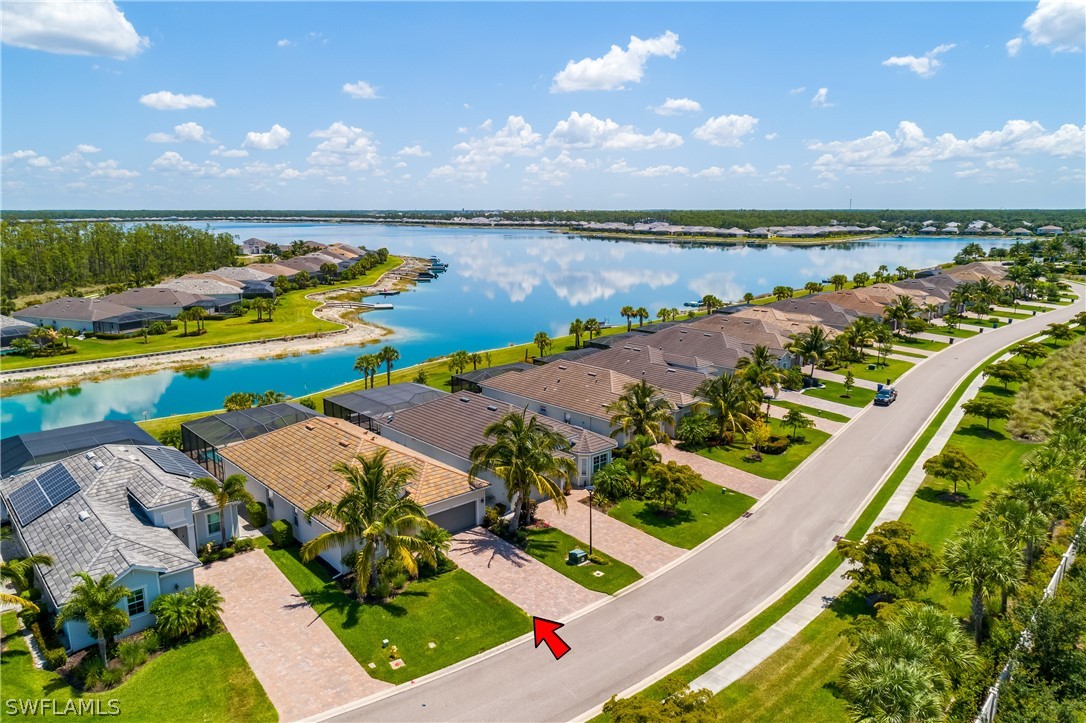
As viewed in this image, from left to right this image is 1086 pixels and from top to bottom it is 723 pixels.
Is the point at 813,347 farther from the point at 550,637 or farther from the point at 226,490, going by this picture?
the point at 226,490

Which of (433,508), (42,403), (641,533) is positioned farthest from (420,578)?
(42,403)

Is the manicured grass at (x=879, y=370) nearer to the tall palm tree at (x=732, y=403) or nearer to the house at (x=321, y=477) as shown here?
the tall palm tree at (x=732, y=403)

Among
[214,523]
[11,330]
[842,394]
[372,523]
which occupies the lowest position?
[842,394]

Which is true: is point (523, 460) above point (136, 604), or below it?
above

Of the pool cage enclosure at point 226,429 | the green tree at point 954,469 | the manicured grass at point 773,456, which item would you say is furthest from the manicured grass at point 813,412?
the pool cage enclosure at point 226,429

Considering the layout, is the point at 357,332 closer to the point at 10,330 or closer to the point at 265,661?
the point at 10,330

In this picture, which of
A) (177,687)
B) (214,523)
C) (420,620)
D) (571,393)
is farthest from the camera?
(571,393)

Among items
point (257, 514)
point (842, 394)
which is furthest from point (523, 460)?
point (842, 394)
